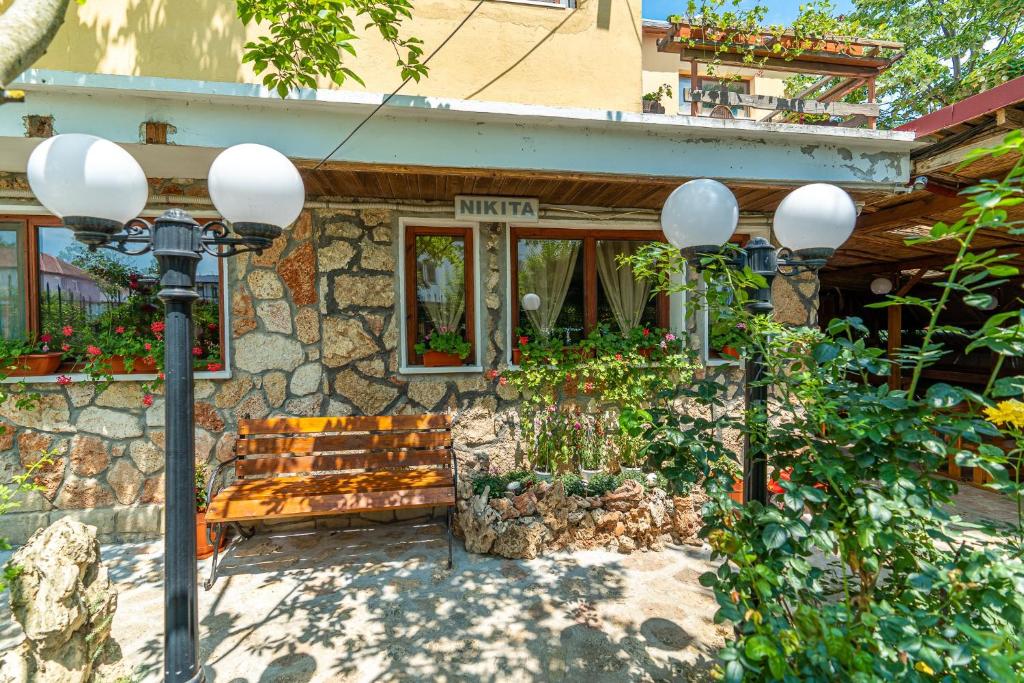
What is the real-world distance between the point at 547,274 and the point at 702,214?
92.3 inches

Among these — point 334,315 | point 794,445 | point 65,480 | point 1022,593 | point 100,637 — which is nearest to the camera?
point 1022,593

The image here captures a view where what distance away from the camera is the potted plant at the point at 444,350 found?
12.4 ft

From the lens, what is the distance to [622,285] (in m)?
4.28

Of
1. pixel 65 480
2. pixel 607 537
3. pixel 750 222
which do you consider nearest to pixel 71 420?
pixel 65 480

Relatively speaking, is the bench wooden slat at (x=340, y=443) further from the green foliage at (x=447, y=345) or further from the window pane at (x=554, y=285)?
the window pane at (x=554, y=285)

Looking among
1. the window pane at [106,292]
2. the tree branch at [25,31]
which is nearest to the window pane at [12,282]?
the window pane at [106,292]

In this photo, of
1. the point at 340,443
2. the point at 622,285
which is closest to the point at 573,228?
the point at 622,285

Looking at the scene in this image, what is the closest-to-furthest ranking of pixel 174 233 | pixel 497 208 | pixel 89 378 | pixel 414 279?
pixel 174 233
pixel 89 378
pixel 497 208
pixel 414 279

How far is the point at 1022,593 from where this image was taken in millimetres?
1219

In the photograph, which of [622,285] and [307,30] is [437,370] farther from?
[307,30]

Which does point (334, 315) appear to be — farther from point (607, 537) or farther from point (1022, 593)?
point (1022, 593)

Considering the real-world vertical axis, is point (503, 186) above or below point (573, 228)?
above

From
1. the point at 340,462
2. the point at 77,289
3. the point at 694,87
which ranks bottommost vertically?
the point at 340,462

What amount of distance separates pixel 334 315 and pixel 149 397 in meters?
1.48
